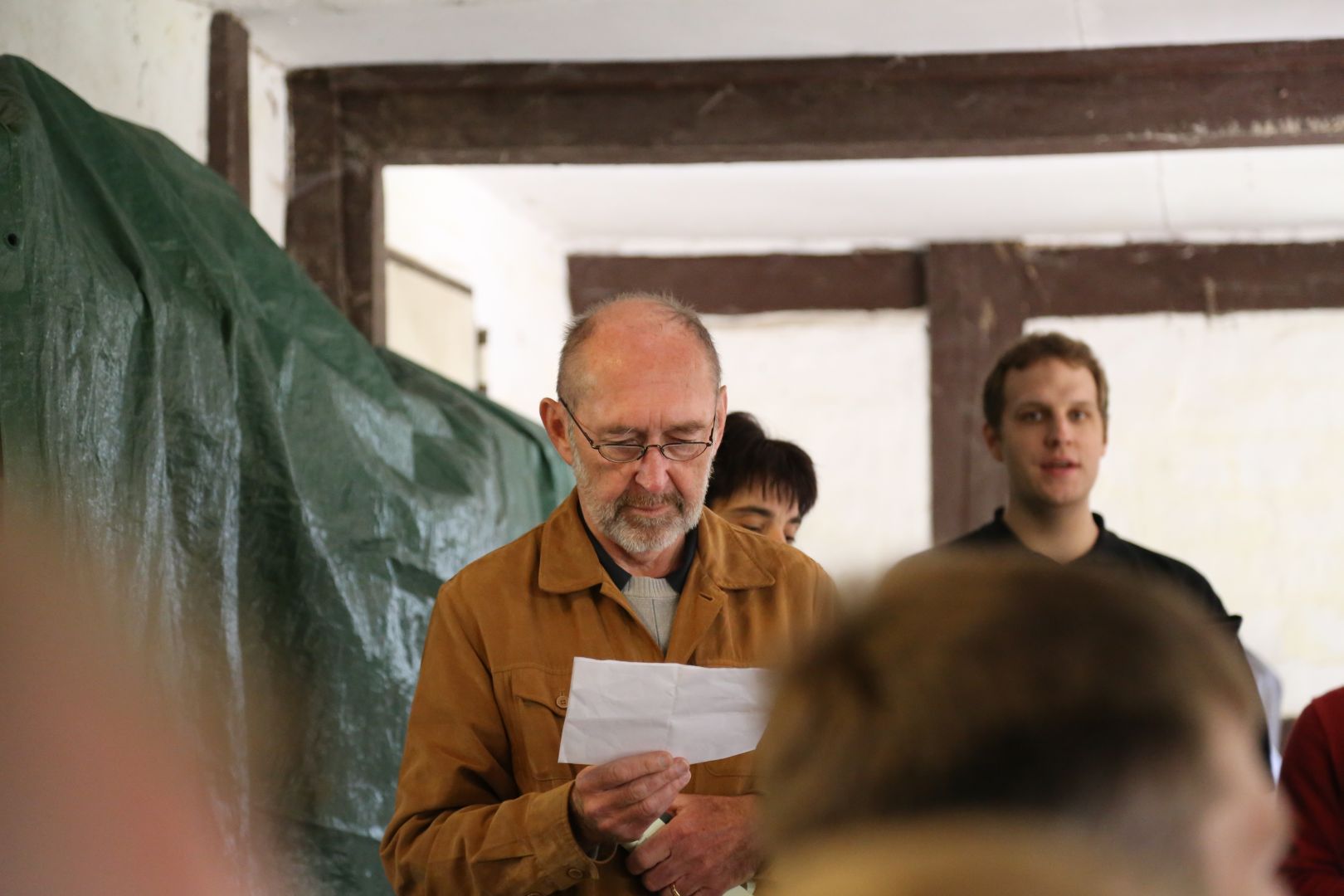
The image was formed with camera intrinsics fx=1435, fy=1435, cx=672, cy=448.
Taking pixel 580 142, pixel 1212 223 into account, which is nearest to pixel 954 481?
pixel 1212 223

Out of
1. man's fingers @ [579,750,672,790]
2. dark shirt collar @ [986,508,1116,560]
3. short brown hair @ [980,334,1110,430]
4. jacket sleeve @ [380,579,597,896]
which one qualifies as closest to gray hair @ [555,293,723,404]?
jacket sleeve @ [380,579,597,896]

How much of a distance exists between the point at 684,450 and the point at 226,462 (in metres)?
0.85

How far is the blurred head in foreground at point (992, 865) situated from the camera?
59 centimetres

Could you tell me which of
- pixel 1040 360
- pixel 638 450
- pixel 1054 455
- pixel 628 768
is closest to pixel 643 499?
→ pixel 638 450

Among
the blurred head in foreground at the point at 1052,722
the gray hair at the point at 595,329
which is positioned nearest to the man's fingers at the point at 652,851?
the gray hair at the point at 595,329

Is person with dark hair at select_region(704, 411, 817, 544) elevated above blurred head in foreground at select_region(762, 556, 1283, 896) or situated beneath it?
elevated above

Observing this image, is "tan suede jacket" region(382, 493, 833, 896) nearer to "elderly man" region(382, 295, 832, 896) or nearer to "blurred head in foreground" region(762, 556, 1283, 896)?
"elderly man" region(382, 295, 832, 896)

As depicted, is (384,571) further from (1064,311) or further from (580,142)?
(1064,311)

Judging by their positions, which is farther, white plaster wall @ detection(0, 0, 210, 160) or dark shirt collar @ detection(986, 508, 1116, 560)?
dark shirt collar @ detection(986, 508, 1116, 560)

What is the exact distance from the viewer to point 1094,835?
1.95 ft

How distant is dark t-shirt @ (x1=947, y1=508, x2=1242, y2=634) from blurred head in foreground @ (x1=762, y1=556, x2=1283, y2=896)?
2.02 meters

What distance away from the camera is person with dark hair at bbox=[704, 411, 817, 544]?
2.70m

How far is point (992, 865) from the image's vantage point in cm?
59

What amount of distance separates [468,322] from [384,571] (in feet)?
9.51
